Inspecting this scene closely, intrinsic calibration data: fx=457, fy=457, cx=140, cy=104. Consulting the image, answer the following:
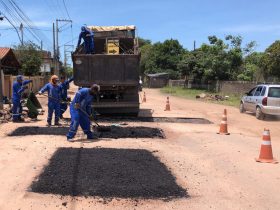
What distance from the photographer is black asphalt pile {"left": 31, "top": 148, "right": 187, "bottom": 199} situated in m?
6.92

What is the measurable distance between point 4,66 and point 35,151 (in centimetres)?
3201

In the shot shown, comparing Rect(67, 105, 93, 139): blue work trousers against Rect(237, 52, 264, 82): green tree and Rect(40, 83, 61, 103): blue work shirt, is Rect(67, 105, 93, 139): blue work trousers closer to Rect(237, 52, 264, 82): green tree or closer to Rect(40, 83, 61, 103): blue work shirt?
Rect(40, 83, 61, 103): blue work shirt

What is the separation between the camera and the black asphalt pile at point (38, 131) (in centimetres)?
1302

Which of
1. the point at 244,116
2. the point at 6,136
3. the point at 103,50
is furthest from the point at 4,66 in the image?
the point at 6,136

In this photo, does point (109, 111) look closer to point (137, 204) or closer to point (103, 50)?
point (103, 50)

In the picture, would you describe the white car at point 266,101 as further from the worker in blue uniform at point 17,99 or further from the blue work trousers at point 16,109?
the blue work trousers at point 16,109

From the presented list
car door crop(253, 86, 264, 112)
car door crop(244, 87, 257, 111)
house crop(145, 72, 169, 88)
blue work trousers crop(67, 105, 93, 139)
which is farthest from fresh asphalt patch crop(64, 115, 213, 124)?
house crop(145, 72, 169, 88)

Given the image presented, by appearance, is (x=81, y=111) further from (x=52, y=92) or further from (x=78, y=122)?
(x=52, y=92)

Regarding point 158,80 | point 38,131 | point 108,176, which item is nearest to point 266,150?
point 108,176

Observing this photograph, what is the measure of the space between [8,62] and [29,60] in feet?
30.8

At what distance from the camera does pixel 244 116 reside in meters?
21.4

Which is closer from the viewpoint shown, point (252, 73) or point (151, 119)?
point (151, 119)

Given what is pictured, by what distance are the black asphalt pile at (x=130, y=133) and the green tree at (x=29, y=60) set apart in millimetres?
38882

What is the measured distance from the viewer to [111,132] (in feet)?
43.6
